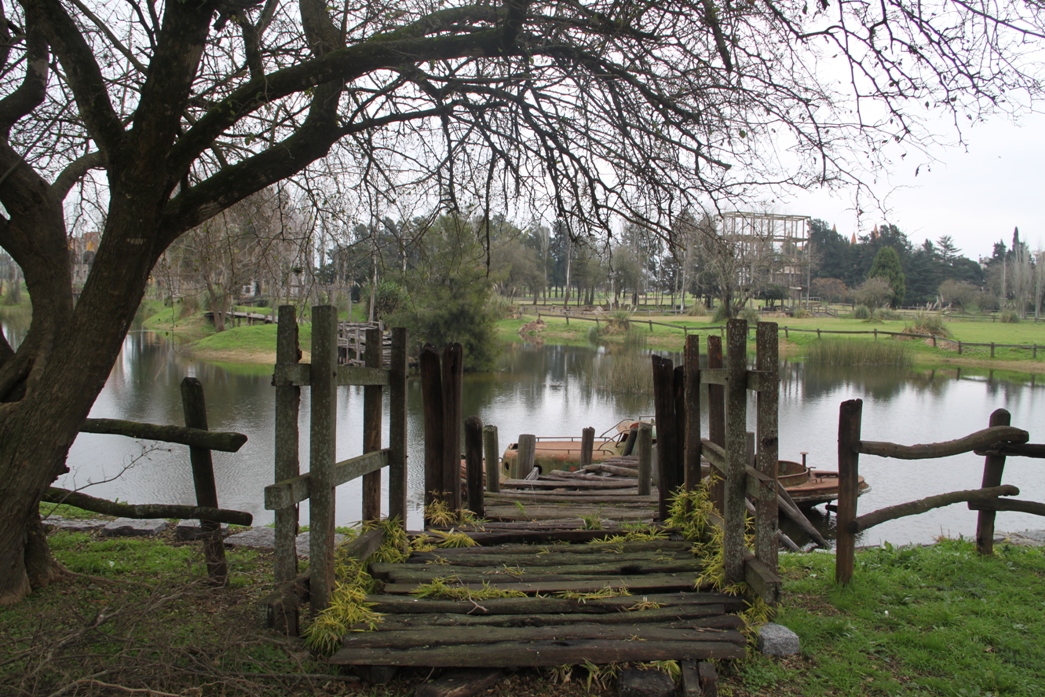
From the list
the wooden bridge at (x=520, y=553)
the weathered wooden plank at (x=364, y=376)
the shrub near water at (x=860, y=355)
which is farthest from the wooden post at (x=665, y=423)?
the shrub near water at (x=860, y=355)

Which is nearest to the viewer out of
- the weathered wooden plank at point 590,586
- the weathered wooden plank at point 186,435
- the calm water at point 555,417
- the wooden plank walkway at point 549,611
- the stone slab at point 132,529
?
the wooden plank walkway at point 549,611

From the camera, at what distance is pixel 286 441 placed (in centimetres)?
443

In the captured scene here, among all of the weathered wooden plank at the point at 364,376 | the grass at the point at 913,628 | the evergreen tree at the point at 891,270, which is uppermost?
the evergreen tree at the point at 891,270

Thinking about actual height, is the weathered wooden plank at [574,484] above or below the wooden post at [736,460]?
below

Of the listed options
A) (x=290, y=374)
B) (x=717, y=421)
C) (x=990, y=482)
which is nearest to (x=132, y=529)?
(x=290, y=374)

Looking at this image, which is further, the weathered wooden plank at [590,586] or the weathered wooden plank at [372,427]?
the weathered wooden plank at [372,427]

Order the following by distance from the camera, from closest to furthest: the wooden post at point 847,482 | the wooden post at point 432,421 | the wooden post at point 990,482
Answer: the wooden post at point 847,482, the wooden post at point 432,421, the wooden post at point 990,482

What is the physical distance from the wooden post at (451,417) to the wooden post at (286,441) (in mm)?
1756

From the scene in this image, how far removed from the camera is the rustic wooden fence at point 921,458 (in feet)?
18.8

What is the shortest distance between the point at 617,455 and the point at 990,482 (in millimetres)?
9087

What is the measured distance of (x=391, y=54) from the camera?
496 centimetres

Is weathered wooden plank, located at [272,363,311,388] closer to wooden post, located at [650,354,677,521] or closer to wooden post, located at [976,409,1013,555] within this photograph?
wooden post, located at [650,354,677,521]

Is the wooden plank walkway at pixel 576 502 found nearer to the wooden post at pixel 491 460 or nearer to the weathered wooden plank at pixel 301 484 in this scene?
the wooden post at pixel 491 460

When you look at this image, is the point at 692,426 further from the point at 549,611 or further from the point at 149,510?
the point at 149,510
